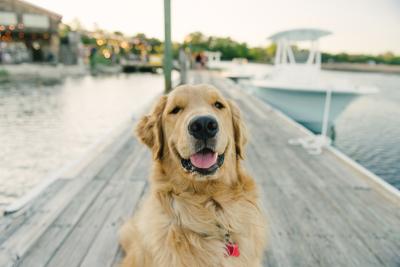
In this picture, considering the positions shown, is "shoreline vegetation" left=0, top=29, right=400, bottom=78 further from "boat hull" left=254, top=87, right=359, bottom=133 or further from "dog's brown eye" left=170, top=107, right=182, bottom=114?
"dog's brown eye" left=170, top=107, right=182, bottom=114

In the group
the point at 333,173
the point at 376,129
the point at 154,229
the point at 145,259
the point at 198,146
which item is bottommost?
the point at 376,129

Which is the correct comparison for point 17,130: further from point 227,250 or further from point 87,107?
point 227,250

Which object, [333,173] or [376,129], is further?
[376,129]

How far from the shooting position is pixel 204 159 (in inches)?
83.2

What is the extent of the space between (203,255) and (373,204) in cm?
264

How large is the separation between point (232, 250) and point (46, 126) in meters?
11.7

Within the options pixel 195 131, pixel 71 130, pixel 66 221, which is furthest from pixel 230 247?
pixel 71 130

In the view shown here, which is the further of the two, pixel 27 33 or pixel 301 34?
pixel 27 33

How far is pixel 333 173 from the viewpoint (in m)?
4.77

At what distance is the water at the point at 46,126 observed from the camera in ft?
24.7

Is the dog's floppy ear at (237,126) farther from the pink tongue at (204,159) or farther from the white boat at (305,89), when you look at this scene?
the white boat at (305,89)

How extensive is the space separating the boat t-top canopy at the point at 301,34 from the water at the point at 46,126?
6872 mm

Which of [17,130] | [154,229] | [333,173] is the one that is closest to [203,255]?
[154,229]

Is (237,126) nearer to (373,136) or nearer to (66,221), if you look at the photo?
(66,221)
